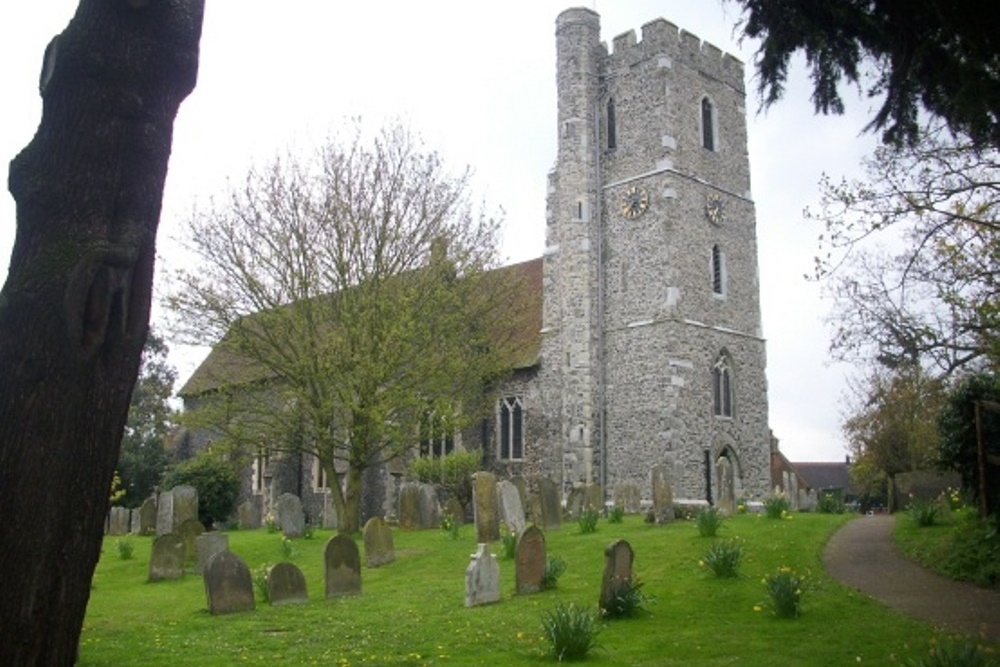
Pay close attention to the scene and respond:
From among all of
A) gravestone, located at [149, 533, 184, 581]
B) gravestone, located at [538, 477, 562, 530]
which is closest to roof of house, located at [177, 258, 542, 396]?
gravestone, located at [149, 533, 184, 581]

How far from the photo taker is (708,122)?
90.8ft

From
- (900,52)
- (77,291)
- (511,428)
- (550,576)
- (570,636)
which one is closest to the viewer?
(77,291)

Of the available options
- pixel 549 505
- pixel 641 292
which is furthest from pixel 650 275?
pixel 549 505

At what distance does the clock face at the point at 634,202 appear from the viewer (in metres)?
25.8

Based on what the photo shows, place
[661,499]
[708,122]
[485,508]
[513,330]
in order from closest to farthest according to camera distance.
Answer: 1. [485,508]
2. [661,499]
3. [513,330]
4. [708,122]

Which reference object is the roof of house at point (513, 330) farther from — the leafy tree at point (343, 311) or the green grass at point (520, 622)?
the green grass at point (520, 622)

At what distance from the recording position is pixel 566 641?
7.64m

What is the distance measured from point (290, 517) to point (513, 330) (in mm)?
9339

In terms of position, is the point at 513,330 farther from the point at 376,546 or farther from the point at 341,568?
the point at 341,568

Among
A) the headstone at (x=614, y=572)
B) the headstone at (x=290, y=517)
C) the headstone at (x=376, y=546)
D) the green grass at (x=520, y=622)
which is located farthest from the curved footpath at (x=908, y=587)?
the headstone at (x=290, y=517)

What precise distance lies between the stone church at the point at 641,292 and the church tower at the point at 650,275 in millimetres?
42

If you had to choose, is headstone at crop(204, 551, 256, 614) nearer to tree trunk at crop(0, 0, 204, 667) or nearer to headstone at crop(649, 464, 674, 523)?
tree trunk at crop(0, 0, 204, 667)

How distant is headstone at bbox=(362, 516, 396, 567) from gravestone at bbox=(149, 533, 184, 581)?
2.92 m

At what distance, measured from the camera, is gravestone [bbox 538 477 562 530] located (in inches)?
677
